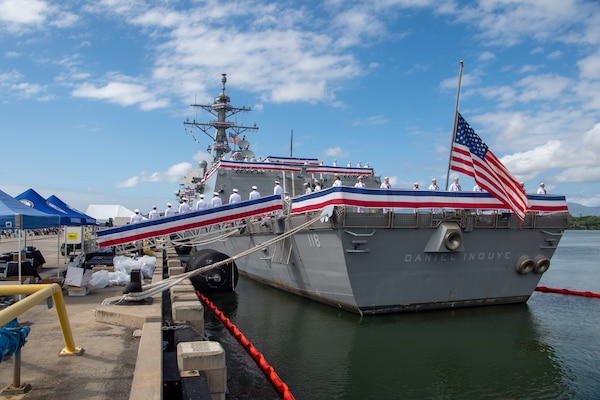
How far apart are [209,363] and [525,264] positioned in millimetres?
10630

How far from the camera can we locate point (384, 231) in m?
11.4

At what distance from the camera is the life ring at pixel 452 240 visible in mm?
11602

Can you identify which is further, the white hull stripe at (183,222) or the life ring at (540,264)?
the life ring at (540,264)

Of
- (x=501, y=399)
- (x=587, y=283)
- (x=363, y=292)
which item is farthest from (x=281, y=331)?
(x=587, y=283)

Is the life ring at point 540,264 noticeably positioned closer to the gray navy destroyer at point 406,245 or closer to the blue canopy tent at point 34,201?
the gray navy destroyer at point 406,245

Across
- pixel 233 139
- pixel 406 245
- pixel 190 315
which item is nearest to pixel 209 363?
pixel 190 315

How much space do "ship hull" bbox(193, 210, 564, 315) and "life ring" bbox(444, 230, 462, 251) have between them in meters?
0.06

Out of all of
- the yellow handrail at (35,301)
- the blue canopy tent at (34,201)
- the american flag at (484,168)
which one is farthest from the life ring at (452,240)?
the blue canopy tent at (34,201)

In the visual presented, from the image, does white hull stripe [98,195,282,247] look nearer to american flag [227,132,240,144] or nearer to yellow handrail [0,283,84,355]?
yellow handrail [0,283,84,355]

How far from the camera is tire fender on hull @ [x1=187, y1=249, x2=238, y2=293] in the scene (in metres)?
15.2

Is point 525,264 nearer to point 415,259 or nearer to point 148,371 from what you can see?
point 415,259

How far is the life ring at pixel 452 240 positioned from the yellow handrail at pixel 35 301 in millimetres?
8920

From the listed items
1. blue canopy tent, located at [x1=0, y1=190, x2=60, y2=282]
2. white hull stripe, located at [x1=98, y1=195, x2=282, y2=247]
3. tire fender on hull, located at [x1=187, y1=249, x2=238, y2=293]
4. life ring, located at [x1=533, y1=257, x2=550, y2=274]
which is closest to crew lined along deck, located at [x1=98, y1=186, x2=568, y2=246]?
white hull stripe, located at [x1=98, y1=195, x2=282, y2=247]

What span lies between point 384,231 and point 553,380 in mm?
4704
